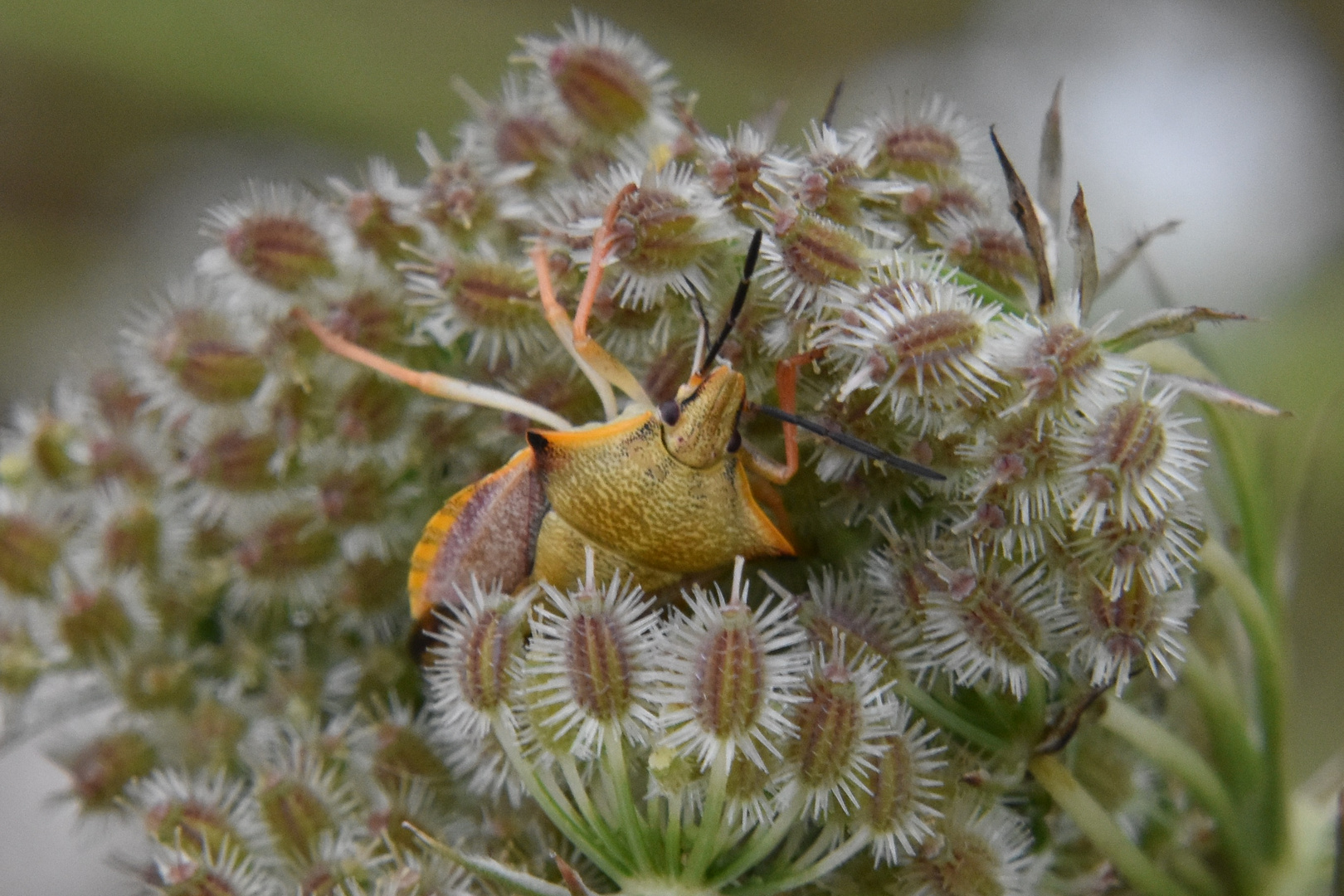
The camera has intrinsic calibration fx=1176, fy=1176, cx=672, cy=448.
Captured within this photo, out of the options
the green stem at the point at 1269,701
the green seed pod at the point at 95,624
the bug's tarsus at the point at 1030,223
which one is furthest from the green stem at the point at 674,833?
the green seed pod at the point at 95,624

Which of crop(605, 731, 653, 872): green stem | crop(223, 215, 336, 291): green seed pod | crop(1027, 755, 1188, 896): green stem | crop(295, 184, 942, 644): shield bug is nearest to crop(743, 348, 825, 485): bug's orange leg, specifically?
crop(295, 184, 942, 644): shield bug

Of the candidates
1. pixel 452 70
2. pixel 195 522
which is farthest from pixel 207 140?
pixel 195 522

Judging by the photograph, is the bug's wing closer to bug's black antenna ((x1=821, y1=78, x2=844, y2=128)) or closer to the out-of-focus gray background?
bug's black antenna ((x1=821, y1=78, x2=844, y2=128))

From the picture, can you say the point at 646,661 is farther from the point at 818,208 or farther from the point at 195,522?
the point at 195,522

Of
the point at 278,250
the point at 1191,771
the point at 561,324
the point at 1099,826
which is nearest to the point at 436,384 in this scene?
the point at 561,324

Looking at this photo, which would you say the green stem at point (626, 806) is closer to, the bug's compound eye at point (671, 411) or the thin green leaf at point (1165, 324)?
the bug's compound eye at point (671, 411)

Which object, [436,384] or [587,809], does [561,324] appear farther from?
[587,809]

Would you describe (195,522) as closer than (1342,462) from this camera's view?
Yes
